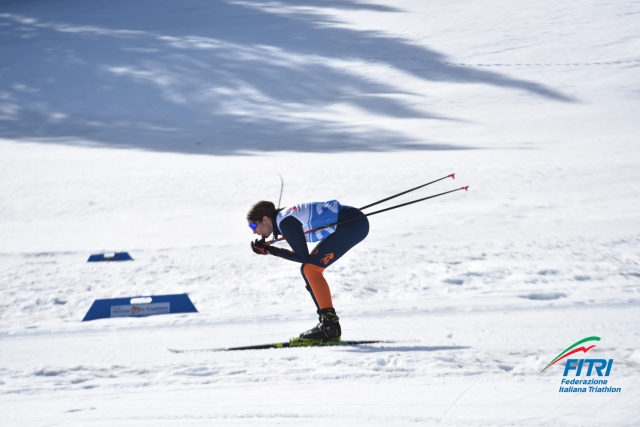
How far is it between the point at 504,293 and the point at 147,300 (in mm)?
3053

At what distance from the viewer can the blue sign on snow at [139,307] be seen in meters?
5.23

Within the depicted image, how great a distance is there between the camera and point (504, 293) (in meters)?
5.39

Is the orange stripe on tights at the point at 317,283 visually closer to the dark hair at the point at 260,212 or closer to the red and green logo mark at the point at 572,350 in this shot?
the dark hair at the point at 260,212

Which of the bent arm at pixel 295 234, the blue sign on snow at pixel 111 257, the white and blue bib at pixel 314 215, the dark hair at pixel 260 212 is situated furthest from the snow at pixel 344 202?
the dark hair at pixel 260 212

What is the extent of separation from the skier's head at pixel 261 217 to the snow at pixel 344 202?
2.73 ft

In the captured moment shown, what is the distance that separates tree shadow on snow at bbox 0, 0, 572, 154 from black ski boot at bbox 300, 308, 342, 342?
26.3 feet

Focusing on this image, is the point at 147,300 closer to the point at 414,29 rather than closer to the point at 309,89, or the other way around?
the point at 309,89

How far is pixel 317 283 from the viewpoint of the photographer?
4242 mm

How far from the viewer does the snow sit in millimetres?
3562

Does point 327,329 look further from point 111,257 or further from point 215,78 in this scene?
point 215,78

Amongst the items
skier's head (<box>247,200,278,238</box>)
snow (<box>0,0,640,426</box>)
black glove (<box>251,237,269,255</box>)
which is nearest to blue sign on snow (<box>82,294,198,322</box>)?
snow (<box>0,0,640,426</box>)

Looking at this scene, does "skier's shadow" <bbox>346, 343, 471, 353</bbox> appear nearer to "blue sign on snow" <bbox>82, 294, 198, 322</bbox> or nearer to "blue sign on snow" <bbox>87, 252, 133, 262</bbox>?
"blue sign on snow" <bbox>82, 294, 198, 322</bbox>

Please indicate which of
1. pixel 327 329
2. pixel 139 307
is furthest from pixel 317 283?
pixel 139 307


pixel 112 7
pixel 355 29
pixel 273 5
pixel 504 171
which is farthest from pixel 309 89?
pixel 112 7
